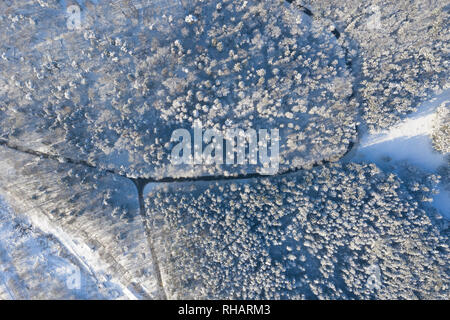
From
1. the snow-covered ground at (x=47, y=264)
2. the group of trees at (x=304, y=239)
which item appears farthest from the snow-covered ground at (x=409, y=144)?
the snow-covered ground at (x=47, y=264)

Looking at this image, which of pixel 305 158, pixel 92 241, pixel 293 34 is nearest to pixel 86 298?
pixel 92 241

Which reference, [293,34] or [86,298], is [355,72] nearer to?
[293,34]

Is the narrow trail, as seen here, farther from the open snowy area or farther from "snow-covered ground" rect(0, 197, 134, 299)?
"snow-covered ground" rect(0, 197, 134, 299)

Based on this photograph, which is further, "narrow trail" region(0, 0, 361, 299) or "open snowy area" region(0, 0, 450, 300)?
"narrow trail" region(0, 0, 361, 299)

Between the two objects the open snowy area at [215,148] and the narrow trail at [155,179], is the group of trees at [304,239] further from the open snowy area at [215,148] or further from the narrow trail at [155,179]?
the narrow trail at [155,179]

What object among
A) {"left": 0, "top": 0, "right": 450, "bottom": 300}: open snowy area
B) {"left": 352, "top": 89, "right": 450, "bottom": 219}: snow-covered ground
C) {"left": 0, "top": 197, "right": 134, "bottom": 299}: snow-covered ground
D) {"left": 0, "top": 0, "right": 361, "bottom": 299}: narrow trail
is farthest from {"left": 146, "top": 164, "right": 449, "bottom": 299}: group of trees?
{"left": 0, "top": 197, "right": 134, "bottom": 299}: snow-covered ground

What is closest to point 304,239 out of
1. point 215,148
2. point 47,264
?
point 215,148
